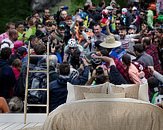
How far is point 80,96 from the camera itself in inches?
279

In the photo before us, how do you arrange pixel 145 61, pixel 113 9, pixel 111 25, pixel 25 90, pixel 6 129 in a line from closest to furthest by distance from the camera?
pixel 6 129, pixel 25 90, pixel 145 61, pixel 111 25, pixel 113 9

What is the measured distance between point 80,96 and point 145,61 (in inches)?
93.8

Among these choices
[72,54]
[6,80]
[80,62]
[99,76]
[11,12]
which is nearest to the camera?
[99,76]

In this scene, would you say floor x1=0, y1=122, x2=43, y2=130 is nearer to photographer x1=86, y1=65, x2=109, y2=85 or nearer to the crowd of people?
the crowd of people

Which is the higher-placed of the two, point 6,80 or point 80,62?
point 80,62

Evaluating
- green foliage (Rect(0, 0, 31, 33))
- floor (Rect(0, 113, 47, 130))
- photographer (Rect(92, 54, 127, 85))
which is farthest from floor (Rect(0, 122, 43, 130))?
green foliage (Rect(0, 0, 31, 33))

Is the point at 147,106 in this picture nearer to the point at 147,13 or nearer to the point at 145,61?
the point at 145,61

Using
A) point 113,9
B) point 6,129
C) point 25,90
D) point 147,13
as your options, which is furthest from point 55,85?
point 147,13

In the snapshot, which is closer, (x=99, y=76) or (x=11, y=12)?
(x=99, y=76)

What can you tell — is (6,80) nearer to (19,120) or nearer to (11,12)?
(19,120)

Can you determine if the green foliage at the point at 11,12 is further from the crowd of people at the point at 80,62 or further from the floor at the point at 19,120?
the floor at the point at 19,120

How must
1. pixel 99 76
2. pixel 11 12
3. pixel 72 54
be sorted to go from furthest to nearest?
pixel 11 12
pixel 72 54
pixel 99 76

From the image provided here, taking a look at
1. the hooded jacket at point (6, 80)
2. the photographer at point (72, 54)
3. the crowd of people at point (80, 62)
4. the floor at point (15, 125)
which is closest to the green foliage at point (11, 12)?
the crowd of people at point (80, 62)

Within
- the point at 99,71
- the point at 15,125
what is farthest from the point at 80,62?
the point at 15,125
